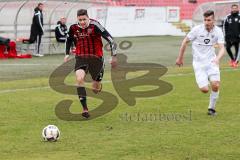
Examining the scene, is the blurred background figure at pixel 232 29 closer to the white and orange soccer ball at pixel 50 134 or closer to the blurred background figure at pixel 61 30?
the blurred background figure at pixel 61 30

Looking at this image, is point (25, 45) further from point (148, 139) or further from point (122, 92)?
point (148, 139)

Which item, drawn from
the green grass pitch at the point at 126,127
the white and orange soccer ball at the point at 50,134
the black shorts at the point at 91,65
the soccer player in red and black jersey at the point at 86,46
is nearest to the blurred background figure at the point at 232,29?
the green grass pitch at the point at 126,127

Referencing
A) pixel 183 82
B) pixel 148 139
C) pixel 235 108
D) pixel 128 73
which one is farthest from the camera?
pixel 128 73

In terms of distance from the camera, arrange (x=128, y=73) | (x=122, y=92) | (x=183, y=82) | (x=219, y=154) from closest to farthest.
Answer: (x=219, y=154), (x=122, y=92), (x=183, y=82), (x=128, y=73)

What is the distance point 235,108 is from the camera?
1345 centimetres

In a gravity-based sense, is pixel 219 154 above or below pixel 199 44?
below

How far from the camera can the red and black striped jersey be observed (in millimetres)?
12609

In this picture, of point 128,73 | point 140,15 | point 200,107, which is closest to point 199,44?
point 200,107

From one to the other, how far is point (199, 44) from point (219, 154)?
448cm

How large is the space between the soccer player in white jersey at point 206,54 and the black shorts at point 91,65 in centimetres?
173

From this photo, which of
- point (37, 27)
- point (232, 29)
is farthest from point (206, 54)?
point (37, 27)

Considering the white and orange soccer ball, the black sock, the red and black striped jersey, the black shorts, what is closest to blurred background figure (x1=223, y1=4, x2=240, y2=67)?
the black shorts

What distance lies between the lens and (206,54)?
42.1ft

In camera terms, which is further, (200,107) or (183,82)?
(183,82)
